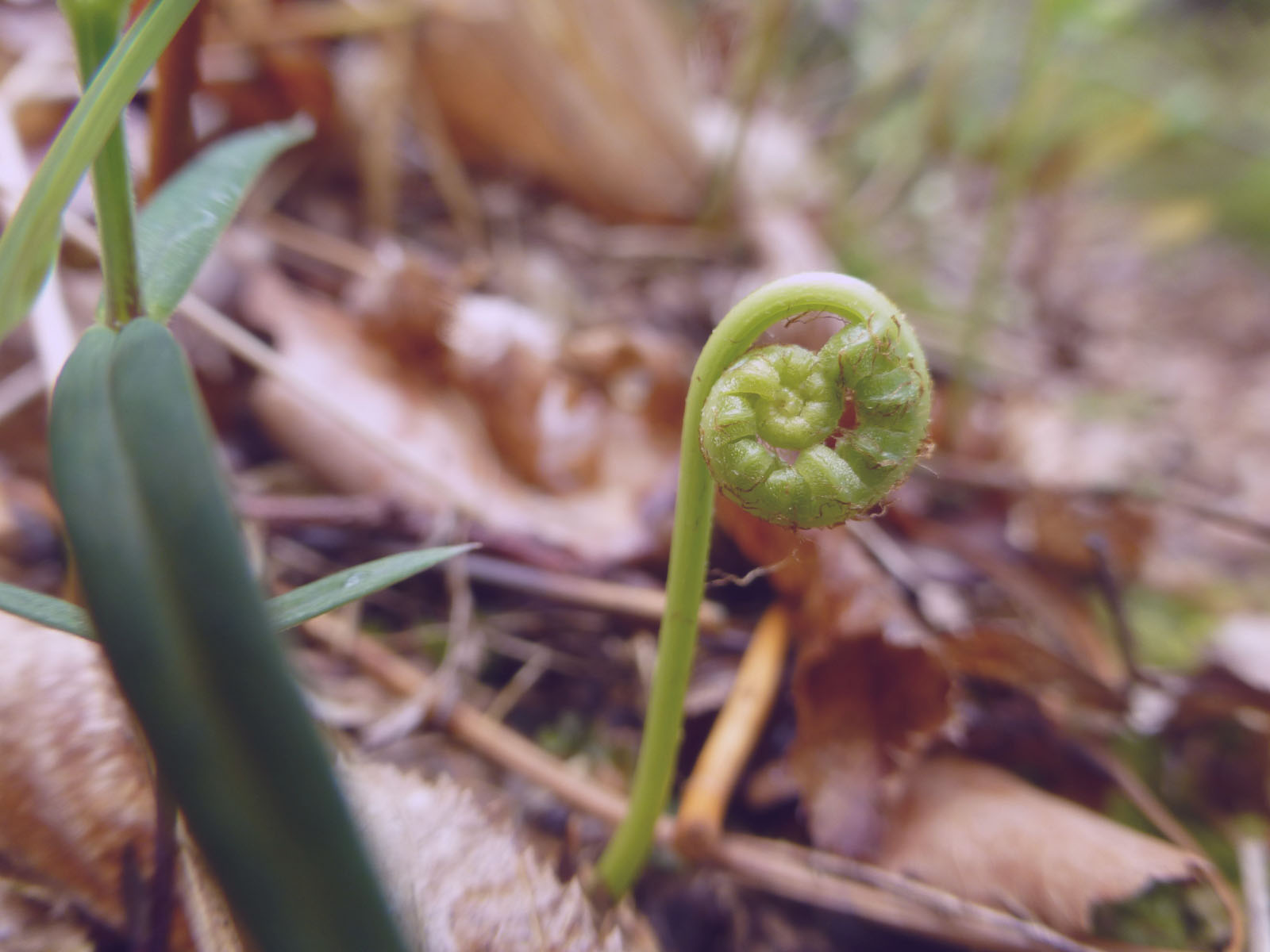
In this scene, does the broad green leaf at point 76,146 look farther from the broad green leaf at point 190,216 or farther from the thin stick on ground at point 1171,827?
the thin stick on ground at point 1171,827

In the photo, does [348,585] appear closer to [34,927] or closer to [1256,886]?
[34,927]

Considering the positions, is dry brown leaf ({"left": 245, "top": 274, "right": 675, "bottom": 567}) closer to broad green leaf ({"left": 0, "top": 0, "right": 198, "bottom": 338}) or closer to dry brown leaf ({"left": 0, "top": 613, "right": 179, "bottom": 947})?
dry brown leaf ({"left": 0, "top": 613, "right": 179, "bottom": 947})

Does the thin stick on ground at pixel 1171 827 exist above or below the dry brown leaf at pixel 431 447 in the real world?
below

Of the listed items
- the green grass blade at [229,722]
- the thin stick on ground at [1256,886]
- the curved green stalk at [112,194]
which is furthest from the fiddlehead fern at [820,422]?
the thin stick on ground at [1256,886]

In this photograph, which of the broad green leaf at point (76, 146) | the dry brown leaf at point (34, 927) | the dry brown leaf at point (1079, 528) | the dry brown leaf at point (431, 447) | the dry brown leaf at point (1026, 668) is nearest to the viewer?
the broad green leaf at point (76, 146)

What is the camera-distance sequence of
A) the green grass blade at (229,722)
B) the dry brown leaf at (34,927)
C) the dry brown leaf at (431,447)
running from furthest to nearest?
the dry brown leaf at (431,447), the dry brown leaf at (34,927), the green grass blade at (229,722)

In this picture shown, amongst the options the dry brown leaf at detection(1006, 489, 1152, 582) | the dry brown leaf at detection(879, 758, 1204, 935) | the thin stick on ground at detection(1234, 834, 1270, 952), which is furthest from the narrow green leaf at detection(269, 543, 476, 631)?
the dry brown leaf at detection(1006, 489, 1152, 582)

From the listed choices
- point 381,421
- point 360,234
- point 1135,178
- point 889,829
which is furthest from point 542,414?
point 1135,178
